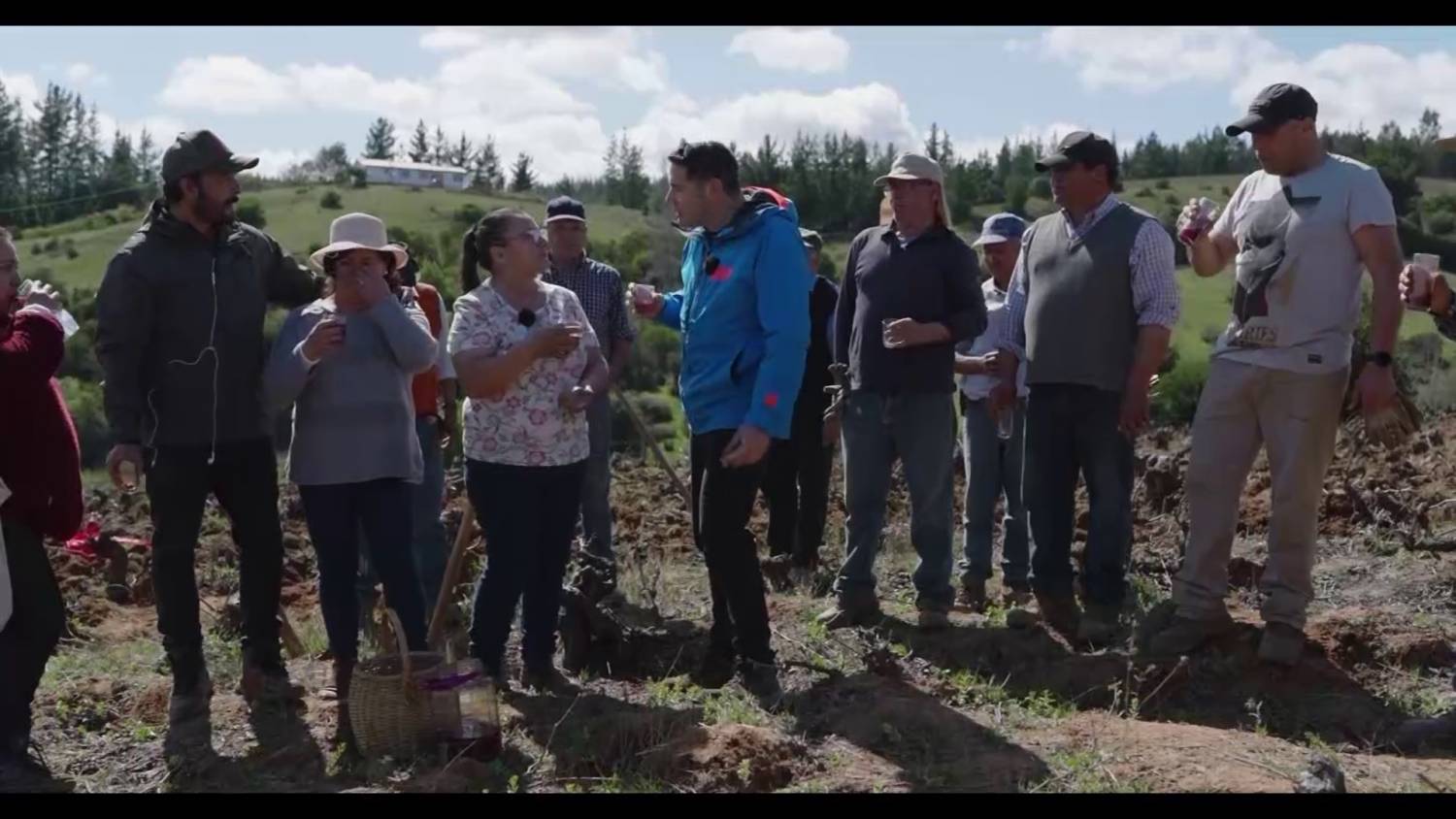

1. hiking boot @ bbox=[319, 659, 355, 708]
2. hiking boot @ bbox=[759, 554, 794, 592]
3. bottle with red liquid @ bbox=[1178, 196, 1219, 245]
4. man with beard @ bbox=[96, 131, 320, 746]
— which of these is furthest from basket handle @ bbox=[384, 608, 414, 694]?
bottle with red liquid @ bbox=[1178, 196, 1219, 245]

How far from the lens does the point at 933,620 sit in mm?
6570

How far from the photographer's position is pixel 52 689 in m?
6.10

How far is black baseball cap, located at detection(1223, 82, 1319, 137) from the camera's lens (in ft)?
18.5

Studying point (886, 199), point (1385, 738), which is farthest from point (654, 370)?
point (1385, 738)

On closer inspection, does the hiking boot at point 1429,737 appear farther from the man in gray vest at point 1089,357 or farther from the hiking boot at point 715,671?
the hiking boot at point 715,671

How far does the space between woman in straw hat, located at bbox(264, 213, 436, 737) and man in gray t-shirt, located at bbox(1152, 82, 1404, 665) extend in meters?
3.05

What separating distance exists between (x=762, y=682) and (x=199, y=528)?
215 cm

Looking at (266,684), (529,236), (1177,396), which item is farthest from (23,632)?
(1177,396)

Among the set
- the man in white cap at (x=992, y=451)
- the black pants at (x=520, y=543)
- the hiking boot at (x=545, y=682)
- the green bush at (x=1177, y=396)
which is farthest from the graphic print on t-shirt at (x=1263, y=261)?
the green bush at (x=1177, y=396)

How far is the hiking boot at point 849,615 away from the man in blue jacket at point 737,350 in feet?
3.45

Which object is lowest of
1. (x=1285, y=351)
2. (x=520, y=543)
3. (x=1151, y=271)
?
(x=520, y=543)

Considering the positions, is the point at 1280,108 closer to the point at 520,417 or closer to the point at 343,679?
the point at 520,417

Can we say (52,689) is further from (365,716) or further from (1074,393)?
(1074,393)

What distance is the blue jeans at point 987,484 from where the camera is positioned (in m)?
7.23
